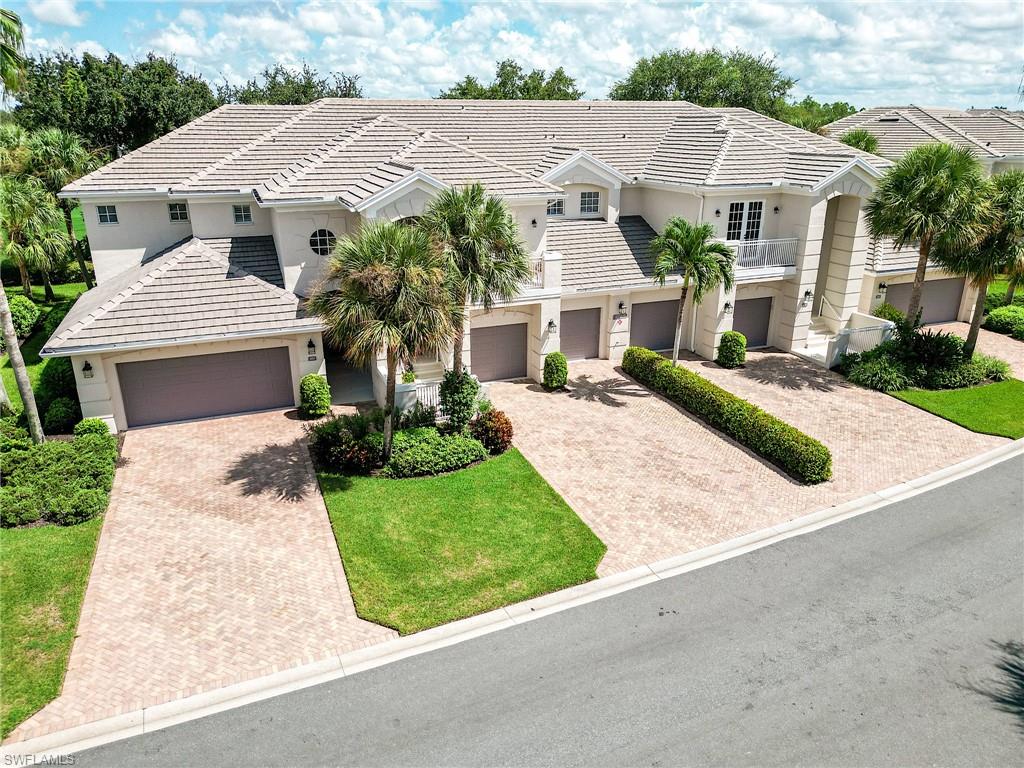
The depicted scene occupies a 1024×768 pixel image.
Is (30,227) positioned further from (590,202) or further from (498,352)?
(590,202)

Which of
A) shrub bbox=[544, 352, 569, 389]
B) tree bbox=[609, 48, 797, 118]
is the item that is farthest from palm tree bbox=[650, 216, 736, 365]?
tree bbox=[609, 48, 797, 118]

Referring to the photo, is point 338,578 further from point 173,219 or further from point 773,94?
point 773,94

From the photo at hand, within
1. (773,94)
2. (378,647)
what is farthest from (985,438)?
(773,94)

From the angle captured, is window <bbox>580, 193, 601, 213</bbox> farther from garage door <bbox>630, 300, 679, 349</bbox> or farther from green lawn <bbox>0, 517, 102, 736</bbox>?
green lawn <bbox>0, 517, 102, 736</bbox>

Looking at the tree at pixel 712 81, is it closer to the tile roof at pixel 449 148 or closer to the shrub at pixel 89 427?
the tile roof at pixel 449 148

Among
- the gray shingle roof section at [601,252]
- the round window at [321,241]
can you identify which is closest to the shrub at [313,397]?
the round window at [321,241]
